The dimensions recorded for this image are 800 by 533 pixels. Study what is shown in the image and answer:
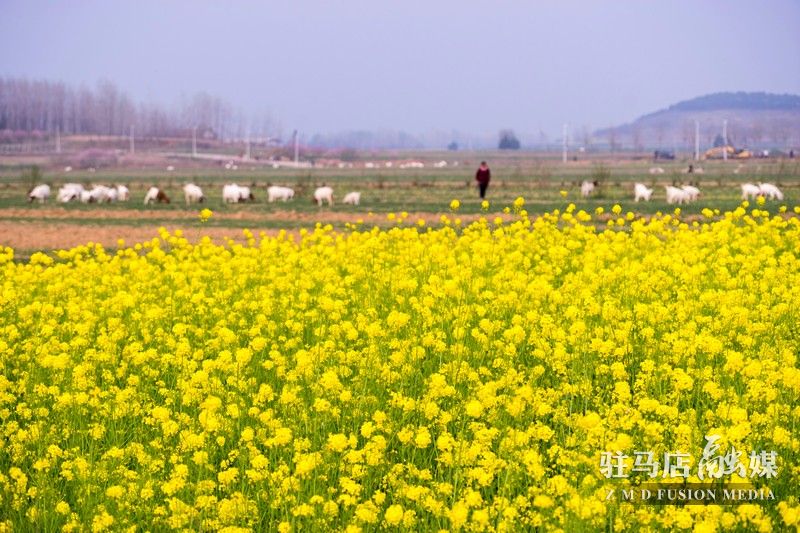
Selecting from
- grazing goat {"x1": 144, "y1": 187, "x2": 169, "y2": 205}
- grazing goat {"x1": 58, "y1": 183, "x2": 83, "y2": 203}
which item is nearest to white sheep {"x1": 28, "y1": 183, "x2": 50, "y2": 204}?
grazing goat {"x1": 58, "y1": 183, "x2": 83, "y2": 203}

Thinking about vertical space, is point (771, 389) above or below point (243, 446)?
above

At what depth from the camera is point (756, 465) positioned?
5.62m

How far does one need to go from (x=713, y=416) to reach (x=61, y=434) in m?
4.16

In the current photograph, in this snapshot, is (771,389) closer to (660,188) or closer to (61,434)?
(61,434)

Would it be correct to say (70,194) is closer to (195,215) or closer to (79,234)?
(195,215)

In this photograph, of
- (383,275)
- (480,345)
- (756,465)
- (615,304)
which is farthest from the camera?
(383,275)

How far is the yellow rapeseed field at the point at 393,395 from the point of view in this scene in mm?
5465

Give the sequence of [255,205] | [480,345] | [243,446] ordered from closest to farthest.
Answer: [243,446] < [480,345] < [255,205]

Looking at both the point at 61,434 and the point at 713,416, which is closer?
the point at 713,416

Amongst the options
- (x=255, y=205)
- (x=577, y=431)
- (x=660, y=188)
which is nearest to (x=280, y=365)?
(x=577, y=431)

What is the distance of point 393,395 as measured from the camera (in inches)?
256

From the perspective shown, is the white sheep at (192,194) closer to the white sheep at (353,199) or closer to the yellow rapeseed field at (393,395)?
the white sheep at (353,199)

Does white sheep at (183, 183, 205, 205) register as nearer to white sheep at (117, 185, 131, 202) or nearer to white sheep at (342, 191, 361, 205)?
white sheep at (117, 185, 131, 202)

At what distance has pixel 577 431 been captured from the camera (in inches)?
236
